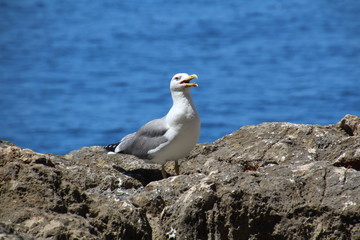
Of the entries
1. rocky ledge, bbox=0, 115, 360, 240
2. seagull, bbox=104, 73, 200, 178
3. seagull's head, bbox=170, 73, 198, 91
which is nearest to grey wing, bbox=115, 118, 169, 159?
seagull, bbox=104, 73, 200, 178

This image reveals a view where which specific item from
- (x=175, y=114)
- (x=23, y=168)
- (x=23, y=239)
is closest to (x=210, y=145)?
(x=175, y=114)

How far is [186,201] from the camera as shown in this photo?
3967mm

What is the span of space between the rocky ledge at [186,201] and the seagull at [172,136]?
2.25ft

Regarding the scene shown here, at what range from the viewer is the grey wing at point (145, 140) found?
589 centimetres

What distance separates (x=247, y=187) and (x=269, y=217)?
238 mm

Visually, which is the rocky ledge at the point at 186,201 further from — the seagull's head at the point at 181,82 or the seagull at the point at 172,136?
the seagull's head at the point at 181,82

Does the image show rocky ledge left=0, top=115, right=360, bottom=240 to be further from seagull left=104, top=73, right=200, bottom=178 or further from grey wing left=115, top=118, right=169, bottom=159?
grey wing left=115, top=118, right=169, bottom=159

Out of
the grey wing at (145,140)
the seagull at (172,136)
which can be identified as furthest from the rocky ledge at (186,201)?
the grey wing at (145,140)

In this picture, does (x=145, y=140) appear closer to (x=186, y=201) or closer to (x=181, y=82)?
(x=181, y=82)

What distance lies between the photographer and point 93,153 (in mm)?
5844

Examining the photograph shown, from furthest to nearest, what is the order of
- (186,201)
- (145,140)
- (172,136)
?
(145,140), (172,136), (186,201)

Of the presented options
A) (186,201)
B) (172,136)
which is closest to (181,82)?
(172,136)

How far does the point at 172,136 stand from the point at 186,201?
1883 millimetres

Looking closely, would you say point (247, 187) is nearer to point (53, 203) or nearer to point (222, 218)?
point (222, 218)
